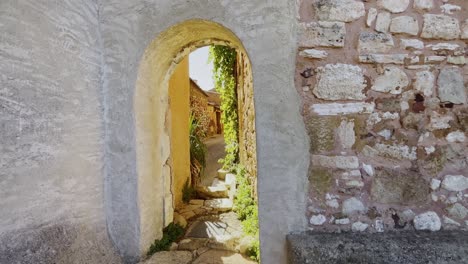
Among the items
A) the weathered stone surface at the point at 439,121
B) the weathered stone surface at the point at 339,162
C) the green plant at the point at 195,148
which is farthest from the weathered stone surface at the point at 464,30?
the green plant at the point at 195,148

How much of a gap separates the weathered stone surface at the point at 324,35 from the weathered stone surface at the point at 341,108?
40cm

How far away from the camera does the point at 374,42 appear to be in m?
1.86

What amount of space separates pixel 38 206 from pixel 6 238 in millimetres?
215

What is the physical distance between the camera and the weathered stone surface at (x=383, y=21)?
6.11ft

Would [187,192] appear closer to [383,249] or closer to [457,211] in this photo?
[383,249]

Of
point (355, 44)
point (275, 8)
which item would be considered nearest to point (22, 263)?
point (275, 8)

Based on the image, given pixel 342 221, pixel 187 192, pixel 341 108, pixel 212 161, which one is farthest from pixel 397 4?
pixel 212 161

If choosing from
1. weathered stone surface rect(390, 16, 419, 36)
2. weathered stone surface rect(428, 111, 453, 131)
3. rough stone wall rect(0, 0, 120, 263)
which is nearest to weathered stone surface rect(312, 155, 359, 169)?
weathered stone surface rect(428, 111, 453, 131)

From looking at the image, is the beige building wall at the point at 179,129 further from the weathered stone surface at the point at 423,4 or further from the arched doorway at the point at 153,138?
the weathered stone surface at the point at 423,4

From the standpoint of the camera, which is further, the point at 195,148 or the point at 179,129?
the point at 195,148

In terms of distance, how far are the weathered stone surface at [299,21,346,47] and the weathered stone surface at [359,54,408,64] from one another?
0.18m

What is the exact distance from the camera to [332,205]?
186cm

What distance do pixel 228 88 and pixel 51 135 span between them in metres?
3.75

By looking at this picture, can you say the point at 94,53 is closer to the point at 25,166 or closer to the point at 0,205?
the point at 25,166
